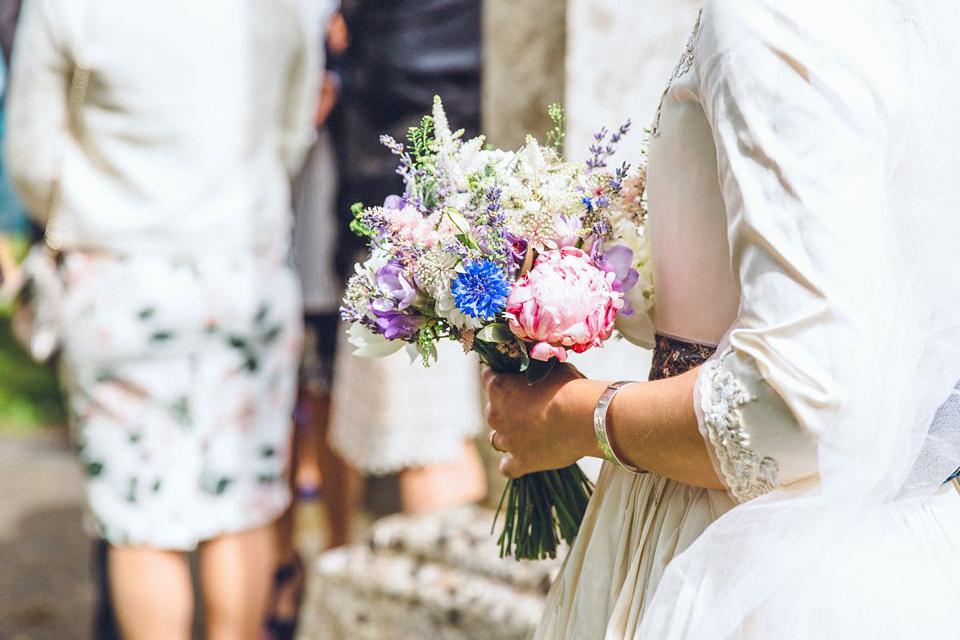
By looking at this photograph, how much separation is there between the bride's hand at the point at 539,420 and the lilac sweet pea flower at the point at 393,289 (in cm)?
22

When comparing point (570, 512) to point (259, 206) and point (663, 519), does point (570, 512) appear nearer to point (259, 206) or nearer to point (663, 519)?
point (663, 519)

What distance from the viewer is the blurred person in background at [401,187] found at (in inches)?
120

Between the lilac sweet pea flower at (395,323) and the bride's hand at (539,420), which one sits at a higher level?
the lilac sweet pea flower at (395,323)

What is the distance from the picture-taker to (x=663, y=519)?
4.31 ft

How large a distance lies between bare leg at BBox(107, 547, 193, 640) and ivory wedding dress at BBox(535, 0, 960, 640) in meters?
1.91

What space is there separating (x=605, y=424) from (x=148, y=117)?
179cm

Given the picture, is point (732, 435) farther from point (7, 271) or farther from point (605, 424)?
point (7, 271)

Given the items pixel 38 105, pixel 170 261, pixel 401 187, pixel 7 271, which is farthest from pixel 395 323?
pixel 7 271

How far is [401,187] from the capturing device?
3.10 m

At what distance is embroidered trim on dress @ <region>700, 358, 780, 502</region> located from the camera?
42.4 inches

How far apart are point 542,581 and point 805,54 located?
70.5 inches

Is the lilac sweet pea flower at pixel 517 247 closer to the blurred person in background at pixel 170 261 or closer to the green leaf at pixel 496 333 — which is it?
the green leaf at pixel 496 333

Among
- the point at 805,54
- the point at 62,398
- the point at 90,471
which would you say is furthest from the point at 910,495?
the point at 62,398

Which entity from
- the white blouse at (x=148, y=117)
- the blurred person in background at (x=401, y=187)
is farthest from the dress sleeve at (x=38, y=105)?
the blurred person in background at (x=401, y=187)
